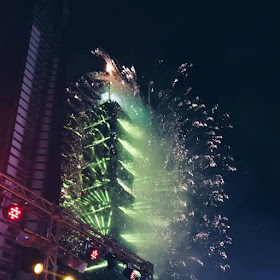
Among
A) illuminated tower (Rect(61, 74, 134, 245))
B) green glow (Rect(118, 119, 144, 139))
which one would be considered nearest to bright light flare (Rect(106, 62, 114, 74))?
illuminated tower (Rect(61, 74, 134, 245))

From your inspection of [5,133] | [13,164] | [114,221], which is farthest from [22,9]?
[114,221]

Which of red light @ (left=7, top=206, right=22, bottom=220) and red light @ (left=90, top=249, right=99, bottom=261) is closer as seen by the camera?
red light @ (left=7, top=206, right=22, bottom=220)

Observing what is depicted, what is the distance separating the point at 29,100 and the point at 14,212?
33.9 feet

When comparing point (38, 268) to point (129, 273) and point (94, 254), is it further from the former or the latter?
point (129, 273)

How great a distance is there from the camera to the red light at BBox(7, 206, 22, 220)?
353 inches

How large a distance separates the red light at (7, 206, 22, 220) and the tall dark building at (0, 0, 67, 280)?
5.76 metres

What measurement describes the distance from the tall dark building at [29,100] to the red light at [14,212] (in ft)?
18.9

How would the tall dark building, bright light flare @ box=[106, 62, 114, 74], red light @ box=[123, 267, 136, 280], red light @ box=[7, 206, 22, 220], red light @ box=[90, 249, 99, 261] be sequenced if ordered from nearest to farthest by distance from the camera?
red light @ box=[7, 206, 22, 220] → red light @ box=[90, 249, 99, 261] → red light @ box=[123, 267, 136, 280] → the tall dark building → bright light flare @ box=[106, 62, 114, 74]

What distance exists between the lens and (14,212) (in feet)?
29.6

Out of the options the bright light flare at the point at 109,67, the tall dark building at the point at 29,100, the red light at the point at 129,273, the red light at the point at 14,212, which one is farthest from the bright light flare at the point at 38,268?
the bright light flare at the point at 109,67

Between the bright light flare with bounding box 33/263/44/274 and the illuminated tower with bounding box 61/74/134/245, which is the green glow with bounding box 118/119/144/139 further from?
the bright light flare with bounding box 33/263/44/274

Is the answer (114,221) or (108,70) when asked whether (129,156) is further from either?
(108,70)

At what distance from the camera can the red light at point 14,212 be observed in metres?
8.96

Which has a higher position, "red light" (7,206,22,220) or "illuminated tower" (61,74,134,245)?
"illuminated tower" (61,74,134,245)
